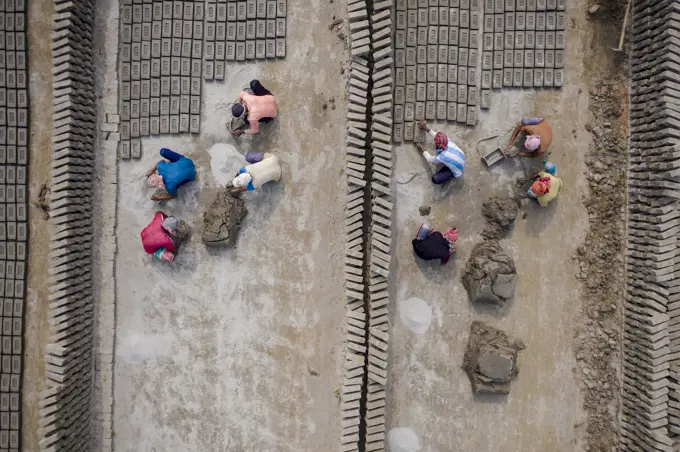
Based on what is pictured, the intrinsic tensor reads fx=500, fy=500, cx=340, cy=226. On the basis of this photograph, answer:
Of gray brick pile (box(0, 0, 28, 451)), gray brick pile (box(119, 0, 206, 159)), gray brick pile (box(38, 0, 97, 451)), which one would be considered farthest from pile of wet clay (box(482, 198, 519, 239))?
gray brick pile (box(0, 0, 28, 451))

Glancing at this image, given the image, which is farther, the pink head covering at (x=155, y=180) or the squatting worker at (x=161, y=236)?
the pink head covering at (x=155, y=180)

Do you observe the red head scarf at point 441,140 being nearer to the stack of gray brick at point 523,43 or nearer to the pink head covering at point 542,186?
the stack of gray brick at point 523,43

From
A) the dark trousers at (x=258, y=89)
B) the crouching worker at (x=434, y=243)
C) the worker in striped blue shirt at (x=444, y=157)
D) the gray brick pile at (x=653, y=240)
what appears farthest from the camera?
the crouching worker at (x=434, y=243)

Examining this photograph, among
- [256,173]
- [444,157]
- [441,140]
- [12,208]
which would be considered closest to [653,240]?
[444,157]

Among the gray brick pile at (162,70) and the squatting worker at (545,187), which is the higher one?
the gray brick pile at (162,70)

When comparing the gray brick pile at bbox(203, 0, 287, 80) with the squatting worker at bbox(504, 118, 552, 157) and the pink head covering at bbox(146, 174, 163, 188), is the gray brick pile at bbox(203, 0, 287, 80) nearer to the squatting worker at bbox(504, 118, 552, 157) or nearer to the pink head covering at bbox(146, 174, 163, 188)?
the pink head covering at bbox(146, 174, 163, 188)

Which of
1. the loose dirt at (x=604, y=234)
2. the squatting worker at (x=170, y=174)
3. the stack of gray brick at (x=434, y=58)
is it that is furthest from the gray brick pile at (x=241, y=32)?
the loose dirt at (x=604, y=234)

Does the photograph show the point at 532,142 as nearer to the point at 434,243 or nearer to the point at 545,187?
the point at 545,187
